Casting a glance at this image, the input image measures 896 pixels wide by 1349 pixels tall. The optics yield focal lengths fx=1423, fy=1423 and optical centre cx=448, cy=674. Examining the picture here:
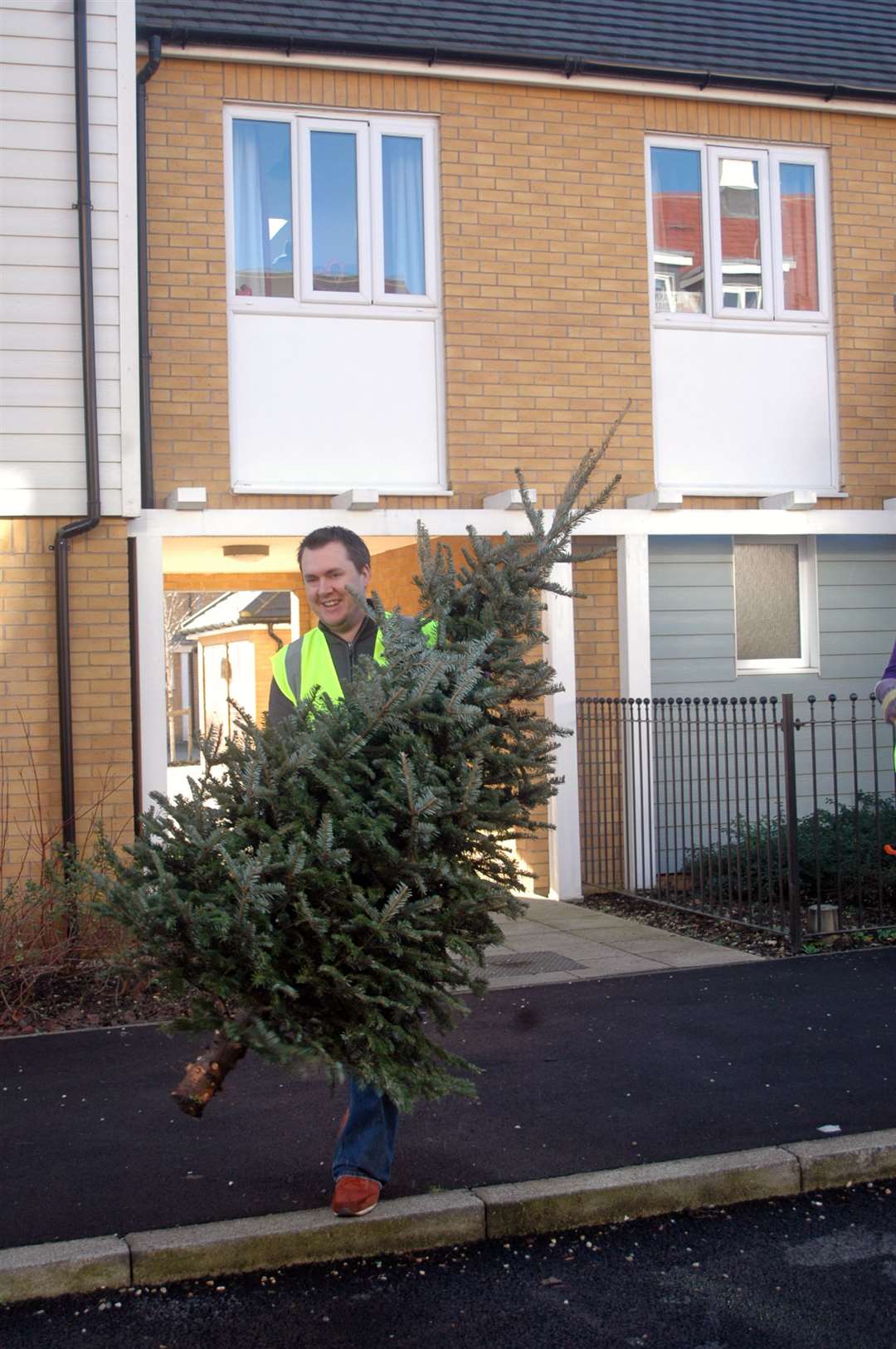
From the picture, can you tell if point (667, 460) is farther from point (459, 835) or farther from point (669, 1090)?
point (459, 835)

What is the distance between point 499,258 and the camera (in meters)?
10.3

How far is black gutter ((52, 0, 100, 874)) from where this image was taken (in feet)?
27.9

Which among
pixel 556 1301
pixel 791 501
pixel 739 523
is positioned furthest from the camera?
pixel 739 523

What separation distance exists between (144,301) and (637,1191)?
6876 mm

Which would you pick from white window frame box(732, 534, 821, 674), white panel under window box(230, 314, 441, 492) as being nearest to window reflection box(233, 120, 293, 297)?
white panel under window box(230, 314, 441, 492)

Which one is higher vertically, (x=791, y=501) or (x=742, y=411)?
(x=742, y=411)

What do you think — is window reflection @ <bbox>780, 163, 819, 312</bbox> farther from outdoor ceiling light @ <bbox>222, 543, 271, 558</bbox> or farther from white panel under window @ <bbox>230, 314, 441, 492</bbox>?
outdoor ceiling light @ <bbox>222, 543, 271, 558</bbox>

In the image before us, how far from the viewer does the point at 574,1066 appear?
234 inches

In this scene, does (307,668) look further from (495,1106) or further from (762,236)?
(762,236)

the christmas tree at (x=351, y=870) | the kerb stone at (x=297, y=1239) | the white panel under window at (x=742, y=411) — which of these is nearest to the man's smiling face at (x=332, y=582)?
the christmas tree at (x=351, y=870)

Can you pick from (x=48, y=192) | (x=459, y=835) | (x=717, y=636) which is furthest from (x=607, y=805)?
(x=459, y=835)

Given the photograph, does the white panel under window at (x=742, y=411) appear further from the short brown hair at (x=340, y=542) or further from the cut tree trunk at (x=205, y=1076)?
the cut tree trunk at (x=205, y=1076)

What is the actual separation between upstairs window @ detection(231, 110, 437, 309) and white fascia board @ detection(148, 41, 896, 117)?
347mm

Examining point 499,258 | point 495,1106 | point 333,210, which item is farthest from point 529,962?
point 333,210
